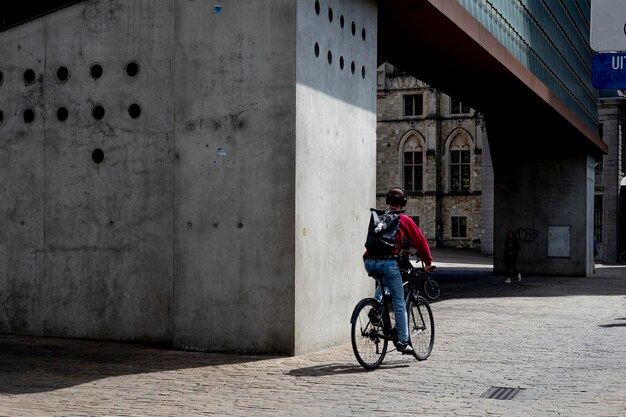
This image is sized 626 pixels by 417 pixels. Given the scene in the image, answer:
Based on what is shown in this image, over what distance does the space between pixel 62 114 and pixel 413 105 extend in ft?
181

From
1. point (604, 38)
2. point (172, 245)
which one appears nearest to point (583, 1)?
point (172, 245)

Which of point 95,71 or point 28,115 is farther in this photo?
point 28,115

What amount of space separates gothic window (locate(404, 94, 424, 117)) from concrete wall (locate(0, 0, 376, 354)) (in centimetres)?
5306

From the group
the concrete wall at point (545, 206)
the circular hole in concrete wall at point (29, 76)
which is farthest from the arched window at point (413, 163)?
the circular hole in concrete wall at point (29, 76)

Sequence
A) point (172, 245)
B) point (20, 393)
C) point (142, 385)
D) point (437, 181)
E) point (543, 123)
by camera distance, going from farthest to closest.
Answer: point (437, 181), point (543, 123), point (172, 245), point (142, 385), point (20, 393)

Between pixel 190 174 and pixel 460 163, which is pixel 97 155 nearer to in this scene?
pixel 190 174

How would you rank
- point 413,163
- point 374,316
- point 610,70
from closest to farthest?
point 610,70 → point 374,316 → point 413,163

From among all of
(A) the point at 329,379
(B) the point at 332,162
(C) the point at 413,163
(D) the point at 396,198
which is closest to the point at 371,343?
(A) the point at 329,379

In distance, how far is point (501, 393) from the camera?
9.43 meters

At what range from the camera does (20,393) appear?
9.12 meters

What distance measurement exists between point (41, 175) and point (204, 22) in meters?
3.50

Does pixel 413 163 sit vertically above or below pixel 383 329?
above

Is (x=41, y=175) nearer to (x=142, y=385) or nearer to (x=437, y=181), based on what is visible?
(x=142, y=385)

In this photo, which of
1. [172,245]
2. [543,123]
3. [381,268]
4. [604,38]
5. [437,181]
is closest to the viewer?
[604,38]
